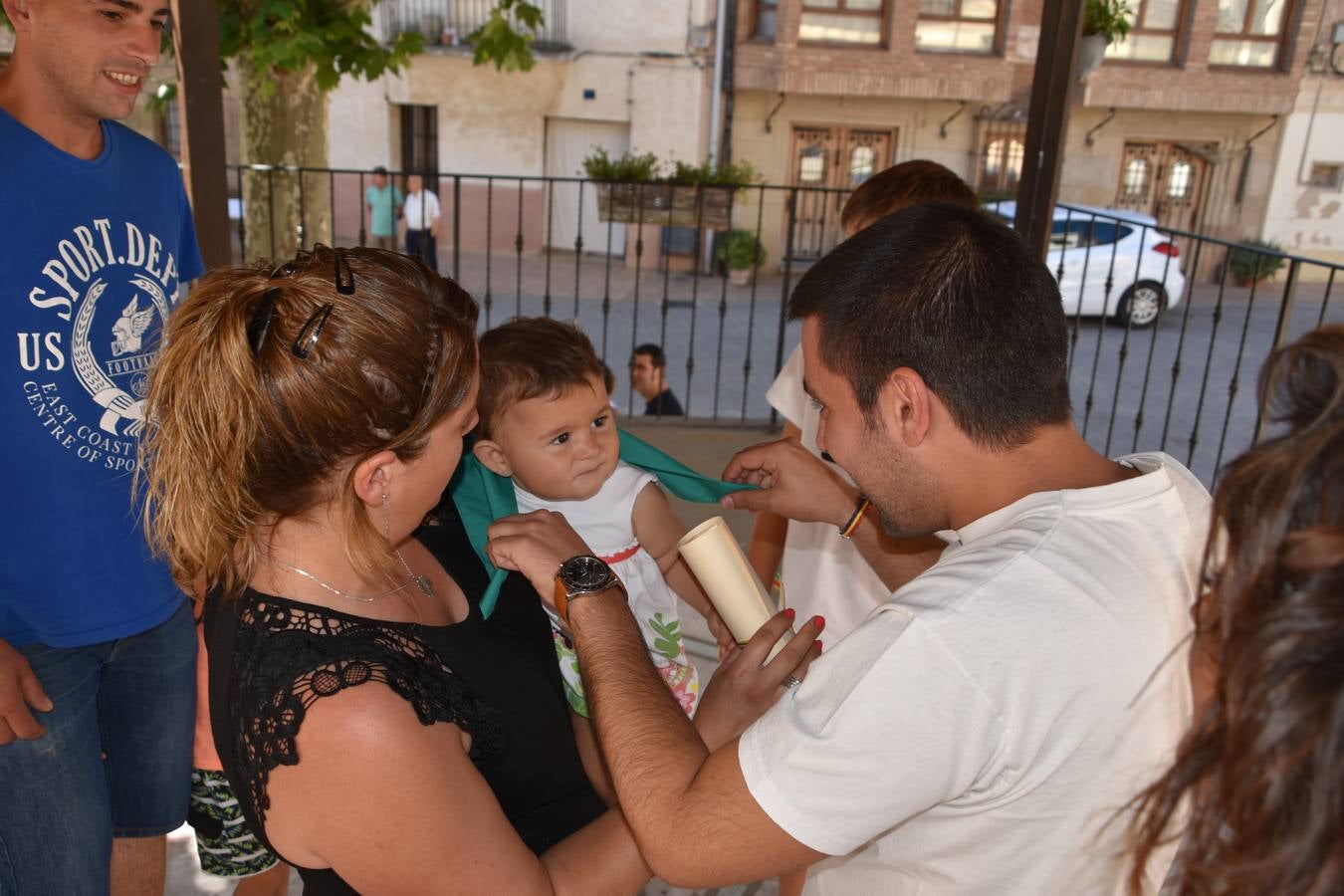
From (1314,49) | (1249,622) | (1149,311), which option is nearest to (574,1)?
(1149,311)

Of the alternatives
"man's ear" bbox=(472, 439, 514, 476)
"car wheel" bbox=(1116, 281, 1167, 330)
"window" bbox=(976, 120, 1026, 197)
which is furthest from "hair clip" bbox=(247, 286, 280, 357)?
"window" bbox=(976, 120, 1026, 197)

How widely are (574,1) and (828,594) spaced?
17567mm

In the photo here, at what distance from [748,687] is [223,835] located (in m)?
1.19

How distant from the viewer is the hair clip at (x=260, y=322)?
4.07 feet

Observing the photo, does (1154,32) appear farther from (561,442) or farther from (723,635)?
(723,635)

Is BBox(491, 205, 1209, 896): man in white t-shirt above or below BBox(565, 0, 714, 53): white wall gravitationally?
below

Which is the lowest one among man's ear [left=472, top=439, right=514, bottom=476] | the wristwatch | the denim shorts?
the denim shorts

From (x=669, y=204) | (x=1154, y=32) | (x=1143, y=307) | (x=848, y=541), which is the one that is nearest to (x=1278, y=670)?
(x=848, y=541)

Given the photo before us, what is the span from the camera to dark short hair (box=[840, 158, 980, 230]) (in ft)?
7.84

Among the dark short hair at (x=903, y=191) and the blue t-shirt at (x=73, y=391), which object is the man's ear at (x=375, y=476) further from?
the dark short hair at (x=903, y=191)

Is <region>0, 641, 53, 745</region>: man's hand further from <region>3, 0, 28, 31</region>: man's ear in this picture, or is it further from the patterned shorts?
A: <region>3, 0, 28, 31</region>: man's ear

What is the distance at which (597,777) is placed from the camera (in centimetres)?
163

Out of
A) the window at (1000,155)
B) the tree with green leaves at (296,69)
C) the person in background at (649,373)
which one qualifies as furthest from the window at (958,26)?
the person in background at (649,373)

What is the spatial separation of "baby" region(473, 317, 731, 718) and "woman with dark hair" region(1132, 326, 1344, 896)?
129 centimetres
